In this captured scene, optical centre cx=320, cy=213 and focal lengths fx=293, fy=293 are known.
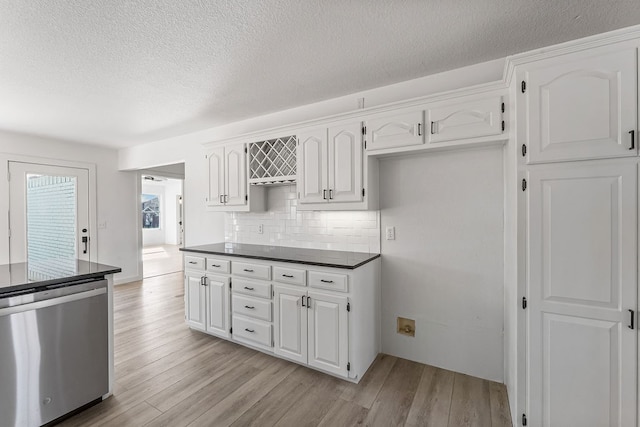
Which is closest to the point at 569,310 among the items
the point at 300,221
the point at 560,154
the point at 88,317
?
the point at 560,154

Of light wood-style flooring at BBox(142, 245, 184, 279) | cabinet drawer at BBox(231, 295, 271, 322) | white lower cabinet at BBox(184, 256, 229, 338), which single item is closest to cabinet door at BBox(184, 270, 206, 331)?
white lower cabinet at BBox(184, 256, 229, 338)

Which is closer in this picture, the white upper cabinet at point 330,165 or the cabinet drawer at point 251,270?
the white upper cabinet at point 330,165

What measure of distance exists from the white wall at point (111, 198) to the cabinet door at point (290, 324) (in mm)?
4067

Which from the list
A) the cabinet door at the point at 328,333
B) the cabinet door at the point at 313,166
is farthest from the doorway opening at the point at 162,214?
the cabinet door at the point at 328,333

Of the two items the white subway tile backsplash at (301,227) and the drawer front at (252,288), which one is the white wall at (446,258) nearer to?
the white subway tile backsplash at (301,227)

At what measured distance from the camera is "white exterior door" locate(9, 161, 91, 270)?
417cm

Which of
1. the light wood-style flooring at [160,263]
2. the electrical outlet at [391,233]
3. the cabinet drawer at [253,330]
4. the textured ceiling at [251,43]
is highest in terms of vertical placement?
the textured ceiling at [251,43]

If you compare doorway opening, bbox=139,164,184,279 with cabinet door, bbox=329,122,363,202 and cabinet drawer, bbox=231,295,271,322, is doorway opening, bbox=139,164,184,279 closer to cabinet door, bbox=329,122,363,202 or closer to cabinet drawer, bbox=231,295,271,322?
cabinet drawer, bbox=231,295,271,322

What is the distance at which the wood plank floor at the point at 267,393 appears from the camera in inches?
75.4

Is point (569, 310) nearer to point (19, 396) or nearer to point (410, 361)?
point (410, 361)

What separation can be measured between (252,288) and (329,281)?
2.71 feet

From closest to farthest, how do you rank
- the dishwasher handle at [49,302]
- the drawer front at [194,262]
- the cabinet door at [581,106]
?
the cabinet door at [581,106] → the dishwasher handle at [49,302] → the drawer front at [194,262]

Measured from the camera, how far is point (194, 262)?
314 cm

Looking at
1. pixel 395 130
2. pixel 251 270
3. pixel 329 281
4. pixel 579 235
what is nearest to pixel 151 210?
pixel 251 270
